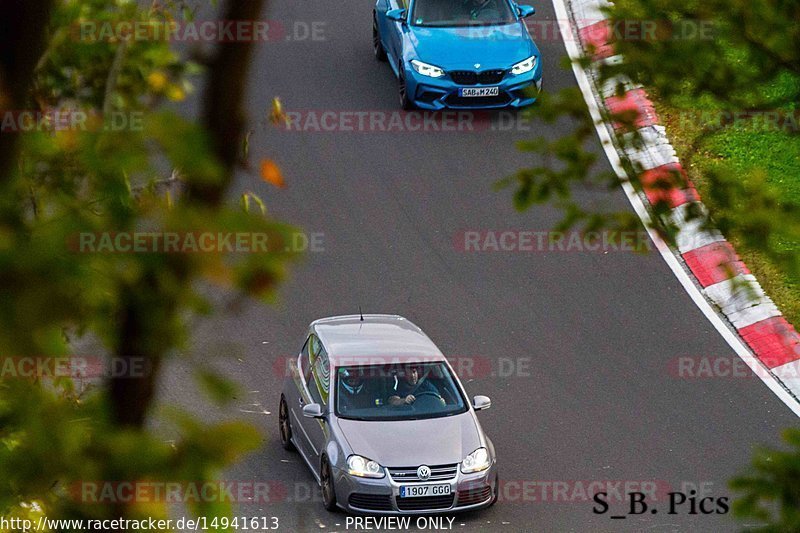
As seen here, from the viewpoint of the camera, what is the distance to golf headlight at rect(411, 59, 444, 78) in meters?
17.5

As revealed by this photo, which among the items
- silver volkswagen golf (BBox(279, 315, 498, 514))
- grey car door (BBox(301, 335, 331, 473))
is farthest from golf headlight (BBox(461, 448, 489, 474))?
grey car door (BBox(301, 335, 331, 473))

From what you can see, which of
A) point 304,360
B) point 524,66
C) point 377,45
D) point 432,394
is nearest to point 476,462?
point 432,394

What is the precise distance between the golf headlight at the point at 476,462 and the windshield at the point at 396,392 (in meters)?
0.52

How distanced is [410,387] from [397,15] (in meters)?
8.00

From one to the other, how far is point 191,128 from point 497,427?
33.7 ft

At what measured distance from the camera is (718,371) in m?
13.2

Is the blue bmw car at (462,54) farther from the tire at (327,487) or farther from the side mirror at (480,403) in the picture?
the tire at (327,487)

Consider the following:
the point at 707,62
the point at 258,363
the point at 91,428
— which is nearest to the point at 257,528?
the point at 258,363

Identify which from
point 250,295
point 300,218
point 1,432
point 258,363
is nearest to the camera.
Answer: point 250,295

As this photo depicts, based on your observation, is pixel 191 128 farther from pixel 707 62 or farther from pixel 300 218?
pixel 300 218

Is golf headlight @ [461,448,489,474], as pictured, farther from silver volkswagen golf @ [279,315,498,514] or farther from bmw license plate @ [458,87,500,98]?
bmw license plate @ [458,87,500,98]

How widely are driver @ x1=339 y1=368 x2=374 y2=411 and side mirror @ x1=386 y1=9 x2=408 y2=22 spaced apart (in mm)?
7790

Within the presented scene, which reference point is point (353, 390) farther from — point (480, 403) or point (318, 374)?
point (480, 403)

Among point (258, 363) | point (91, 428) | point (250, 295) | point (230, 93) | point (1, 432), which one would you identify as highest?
point (230, 93)
